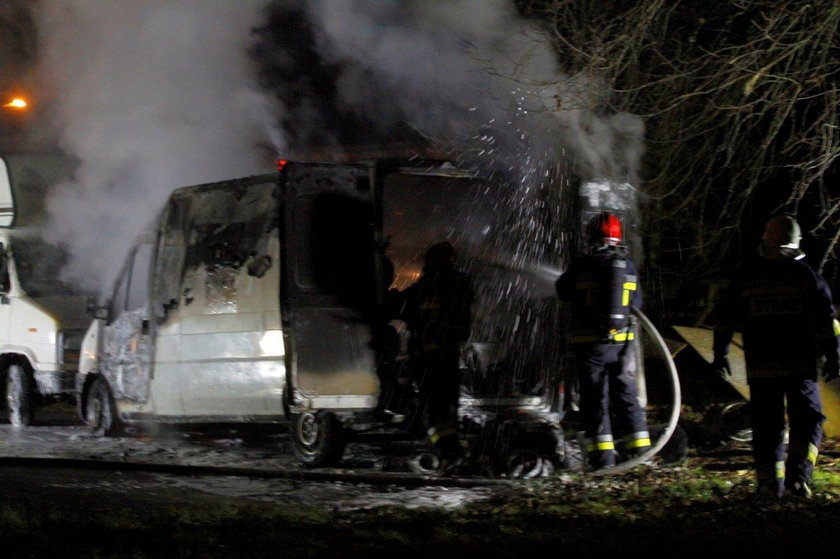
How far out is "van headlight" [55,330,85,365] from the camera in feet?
34.8

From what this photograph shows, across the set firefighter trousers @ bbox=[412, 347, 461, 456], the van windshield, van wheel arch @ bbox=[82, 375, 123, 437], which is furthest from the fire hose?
the van windshield

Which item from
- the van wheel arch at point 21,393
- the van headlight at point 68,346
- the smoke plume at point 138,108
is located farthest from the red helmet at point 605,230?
the van wheel arch at point 21,393

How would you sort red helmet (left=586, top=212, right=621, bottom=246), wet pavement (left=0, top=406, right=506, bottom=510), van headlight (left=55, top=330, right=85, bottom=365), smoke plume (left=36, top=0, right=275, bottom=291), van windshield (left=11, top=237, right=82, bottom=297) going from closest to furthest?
1. wet pavement (left=0, top=406, right=506, bottom=510)
2. red helmet (left=586, top=212, right=621, bottom=246)
3. smoke plume (left=36, top=0, right=275, bottom=291)
4. van headlight (left=55, top=330, right=85, bottom=365)
5. van windshield (left=11, top=237, right=82, bottom=297)

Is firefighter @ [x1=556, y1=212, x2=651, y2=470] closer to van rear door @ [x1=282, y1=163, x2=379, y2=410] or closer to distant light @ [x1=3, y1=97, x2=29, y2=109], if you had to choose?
van rear door @ [x1=282, y1=163, x2=379, y2=410]

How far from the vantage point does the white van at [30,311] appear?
34.8 ft

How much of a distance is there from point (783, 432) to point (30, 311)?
26.5 ft

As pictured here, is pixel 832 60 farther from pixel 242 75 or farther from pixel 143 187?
pixel 143 187

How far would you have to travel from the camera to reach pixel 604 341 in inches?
256

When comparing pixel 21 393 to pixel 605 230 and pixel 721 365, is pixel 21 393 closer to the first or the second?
pixel 605 230

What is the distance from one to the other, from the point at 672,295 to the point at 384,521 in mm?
8249

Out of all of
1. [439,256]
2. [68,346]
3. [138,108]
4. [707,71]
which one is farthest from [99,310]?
[707,71]

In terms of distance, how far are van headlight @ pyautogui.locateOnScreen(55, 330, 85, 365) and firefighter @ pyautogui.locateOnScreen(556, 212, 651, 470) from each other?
20.2 ft

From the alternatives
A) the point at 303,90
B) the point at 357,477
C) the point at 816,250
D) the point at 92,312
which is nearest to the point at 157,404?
the point at 92,312

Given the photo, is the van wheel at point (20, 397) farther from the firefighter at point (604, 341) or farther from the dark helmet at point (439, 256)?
the firefighter at point (604, 341)
